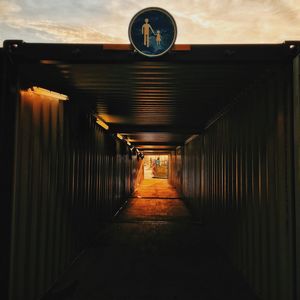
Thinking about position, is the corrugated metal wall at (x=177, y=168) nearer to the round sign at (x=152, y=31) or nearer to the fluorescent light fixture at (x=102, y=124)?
the fluorescent light fixture at (x=102, y=124)

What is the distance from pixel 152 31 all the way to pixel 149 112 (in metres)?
4.73

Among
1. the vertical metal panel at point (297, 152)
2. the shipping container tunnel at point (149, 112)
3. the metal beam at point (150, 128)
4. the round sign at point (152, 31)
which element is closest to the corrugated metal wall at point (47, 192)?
the shipping container tunnel at point (149, 112)

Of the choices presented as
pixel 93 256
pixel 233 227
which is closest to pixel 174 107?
pixel 233 227

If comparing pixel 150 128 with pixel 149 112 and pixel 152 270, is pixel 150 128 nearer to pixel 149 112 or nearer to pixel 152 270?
pixel 149 112

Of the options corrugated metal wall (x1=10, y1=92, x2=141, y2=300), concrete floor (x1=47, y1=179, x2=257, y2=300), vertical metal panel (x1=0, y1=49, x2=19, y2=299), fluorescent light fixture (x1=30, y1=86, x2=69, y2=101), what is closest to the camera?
vertical metal panel (x1=0, y1=49, x2=19, y2=299)

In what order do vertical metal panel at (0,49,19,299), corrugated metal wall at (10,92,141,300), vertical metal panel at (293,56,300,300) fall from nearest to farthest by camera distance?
vertical metal panel at (293,56,300,300), vertical metal panel at (0,49,19,299), corrugated metal wall at (10,92,141,300)

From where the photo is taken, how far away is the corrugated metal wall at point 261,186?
3982mm

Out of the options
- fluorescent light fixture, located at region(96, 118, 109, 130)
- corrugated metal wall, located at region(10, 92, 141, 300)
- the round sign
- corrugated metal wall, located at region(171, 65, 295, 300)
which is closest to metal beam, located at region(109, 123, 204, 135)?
fluorescent light fixture, located at region(96, 118, 109, 130)

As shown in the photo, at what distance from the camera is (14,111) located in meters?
3.98

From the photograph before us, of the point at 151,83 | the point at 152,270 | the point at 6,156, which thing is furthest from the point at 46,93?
the point at 152,270

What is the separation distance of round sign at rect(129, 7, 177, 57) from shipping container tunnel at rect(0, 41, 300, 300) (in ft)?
0.57

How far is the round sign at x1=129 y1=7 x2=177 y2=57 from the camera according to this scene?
398cm

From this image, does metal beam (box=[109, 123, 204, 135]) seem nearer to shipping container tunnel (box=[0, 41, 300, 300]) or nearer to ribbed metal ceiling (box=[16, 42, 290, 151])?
ribbed metal ceiling (box=[16, 42, 290, 151])

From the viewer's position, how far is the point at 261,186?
15.9ft
